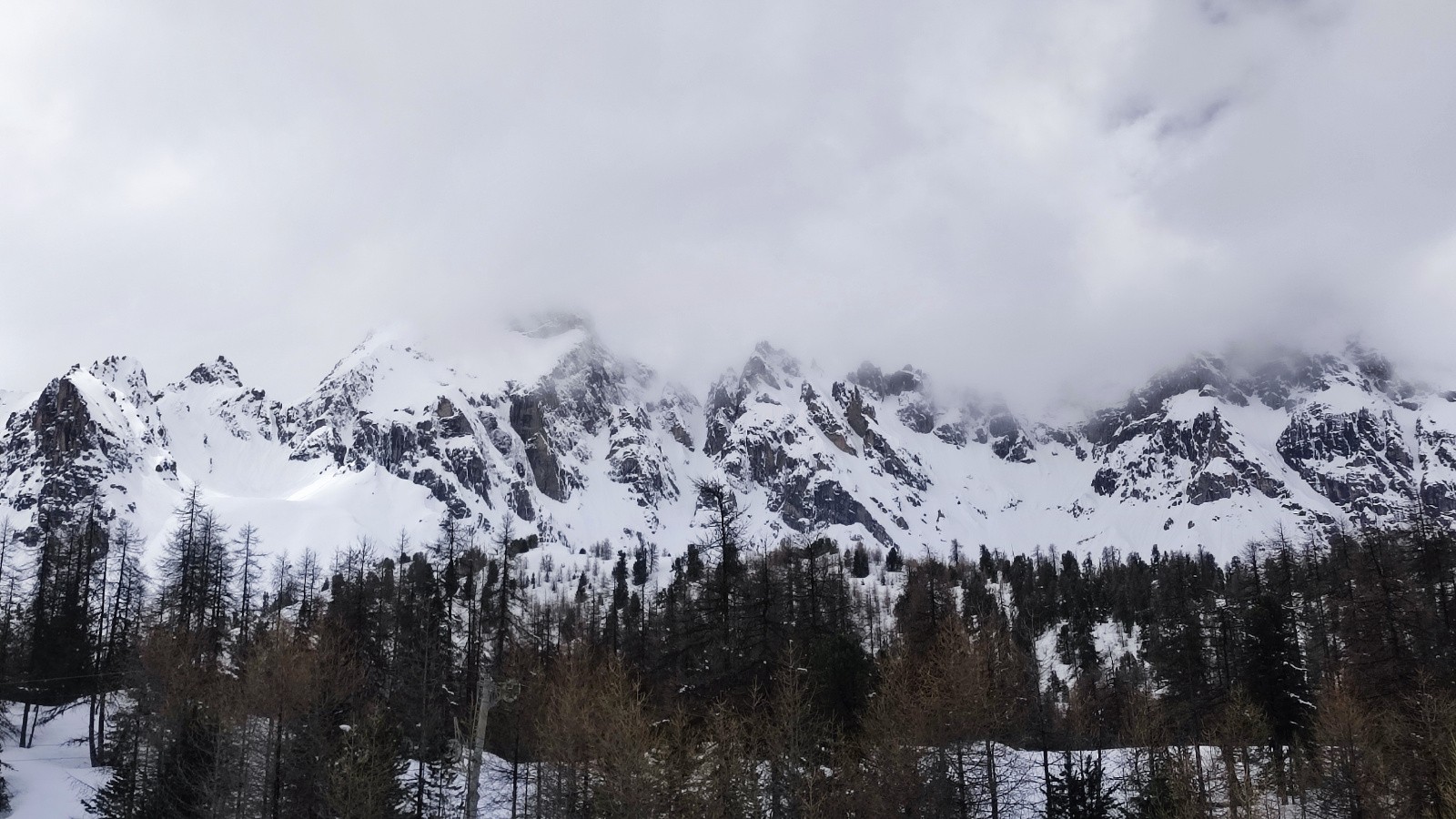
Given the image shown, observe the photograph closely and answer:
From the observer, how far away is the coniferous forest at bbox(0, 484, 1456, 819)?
36.7 metres

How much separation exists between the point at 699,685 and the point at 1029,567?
14813 centimetres

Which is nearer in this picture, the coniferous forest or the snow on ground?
the coniferous forest

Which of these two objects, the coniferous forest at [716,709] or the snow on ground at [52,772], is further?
the snow on ground at [52,772]

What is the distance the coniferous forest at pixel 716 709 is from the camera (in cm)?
3672

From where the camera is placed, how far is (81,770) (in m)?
49.4

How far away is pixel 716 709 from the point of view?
40094 millimetres

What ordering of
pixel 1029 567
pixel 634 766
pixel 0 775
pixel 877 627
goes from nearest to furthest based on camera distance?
pixel 634 766 → pixel 0 775 → pixel 877 627 → pixel 1029 567

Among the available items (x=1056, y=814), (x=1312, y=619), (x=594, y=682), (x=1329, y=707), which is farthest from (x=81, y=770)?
(x=1312, y=619)

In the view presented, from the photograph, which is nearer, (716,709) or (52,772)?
(716,709)

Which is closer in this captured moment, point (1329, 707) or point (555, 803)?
point (555, 803)

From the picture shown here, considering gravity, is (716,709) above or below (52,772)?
above

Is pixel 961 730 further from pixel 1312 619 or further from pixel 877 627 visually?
pixel 877 627

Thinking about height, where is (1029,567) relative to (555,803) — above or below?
above

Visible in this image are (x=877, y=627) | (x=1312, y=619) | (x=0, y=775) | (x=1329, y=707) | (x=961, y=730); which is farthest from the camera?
(x=877, y=627)
